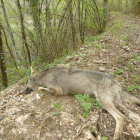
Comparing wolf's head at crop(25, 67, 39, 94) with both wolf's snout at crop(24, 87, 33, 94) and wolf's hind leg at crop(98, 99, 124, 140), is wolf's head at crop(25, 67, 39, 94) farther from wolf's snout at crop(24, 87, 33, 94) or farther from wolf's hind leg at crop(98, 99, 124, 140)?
wolf's hind leg at crop(98, 99, 124, 140)

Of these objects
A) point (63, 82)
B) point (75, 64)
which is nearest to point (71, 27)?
point (75, 64)

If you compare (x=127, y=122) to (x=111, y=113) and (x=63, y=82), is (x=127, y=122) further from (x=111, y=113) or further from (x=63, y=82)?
(x=63, y=82)

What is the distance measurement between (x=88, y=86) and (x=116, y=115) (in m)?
1.11

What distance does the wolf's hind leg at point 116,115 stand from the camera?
8.62 ft

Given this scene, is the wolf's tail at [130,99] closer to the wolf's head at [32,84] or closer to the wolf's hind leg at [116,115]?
the wolf's hind leg at [116,115]

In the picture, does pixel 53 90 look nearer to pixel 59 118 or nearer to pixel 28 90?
pixel 28 90

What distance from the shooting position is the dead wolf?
320 cm

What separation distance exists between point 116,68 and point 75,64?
5.87 ft

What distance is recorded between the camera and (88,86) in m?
3.60

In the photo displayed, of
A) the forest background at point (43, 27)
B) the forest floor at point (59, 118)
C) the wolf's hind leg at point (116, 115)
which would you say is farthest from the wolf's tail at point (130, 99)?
the forest background at point (43, 27)

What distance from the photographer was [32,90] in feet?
14.5

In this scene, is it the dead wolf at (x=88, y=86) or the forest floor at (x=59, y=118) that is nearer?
the forest floor at (x=59, y=118)

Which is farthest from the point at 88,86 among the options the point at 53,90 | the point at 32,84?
the point at 32,84

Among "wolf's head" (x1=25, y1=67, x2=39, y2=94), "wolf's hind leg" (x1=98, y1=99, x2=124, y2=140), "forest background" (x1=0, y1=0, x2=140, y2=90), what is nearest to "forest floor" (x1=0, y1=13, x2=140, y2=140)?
"wolf's hind leg" (x1=98, y1=99, x2=124, y2=140)
